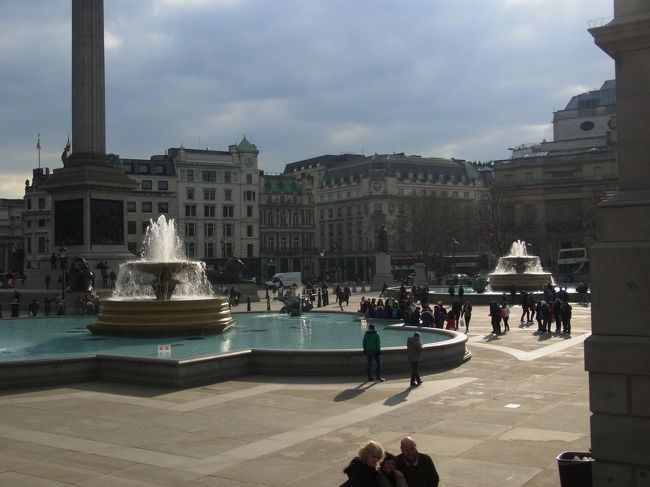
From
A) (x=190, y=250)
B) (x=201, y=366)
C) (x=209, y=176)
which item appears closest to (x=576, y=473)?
(x=201, y=366)

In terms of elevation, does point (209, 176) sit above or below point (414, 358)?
above

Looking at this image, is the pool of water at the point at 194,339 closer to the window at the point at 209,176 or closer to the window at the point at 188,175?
the window at the point at 188,175

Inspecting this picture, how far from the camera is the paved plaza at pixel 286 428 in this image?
9.54 m

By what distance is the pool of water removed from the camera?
67.4 ft

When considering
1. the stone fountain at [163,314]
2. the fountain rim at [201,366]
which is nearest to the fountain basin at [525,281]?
the stone fountain at [163,314]

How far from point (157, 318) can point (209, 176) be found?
79.9 m

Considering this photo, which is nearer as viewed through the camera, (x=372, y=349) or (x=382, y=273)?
(x=372, y=349)

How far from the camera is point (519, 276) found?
5078cm

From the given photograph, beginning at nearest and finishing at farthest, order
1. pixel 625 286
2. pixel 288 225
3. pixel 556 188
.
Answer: pixel 625 286, pixel 556 188, pixel 288 225

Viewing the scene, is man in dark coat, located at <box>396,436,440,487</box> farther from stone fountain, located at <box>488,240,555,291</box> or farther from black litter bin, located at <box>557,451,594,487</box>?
stone fountain, located at <box>488,240,555,291</box>

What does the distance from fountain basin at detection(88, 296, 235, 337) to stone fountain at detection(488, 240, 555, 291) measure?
2945 cm

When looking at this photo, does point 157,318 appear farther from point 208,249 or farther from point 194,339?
point 208,249

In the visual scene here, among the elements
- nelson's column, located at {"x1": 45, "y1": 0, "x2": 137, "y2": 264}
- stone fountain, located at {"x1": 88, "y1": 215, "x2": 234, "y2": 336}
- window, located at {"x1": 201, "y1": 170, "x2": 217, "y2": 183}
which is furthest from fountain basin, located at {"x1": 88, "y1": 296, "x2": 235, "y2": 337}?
window, located at {"x1": 201, "y1": 170, "x2": 217, "y2": 183}

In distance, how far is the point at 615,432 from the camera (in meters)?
7.69
